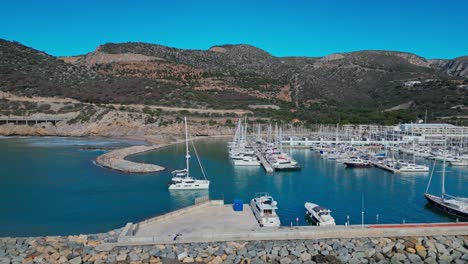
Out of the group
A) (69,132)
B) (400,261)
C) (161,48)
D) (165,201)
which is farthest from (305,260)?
(161,48)

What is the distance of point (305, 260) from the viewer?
16.5 metres

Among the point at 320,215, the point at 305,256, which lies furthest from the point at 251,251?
the point at 320,215

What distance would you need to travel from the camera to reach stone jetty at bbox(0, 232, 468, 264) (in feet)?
54.1

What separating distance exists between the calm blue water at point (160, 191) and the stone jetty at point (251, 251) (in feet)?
18.7

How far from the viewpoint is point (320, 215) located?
23406 mm

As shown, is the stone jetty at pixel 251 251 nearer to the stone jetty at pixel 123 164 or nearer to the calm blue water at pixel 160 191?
the calm blue water at pixel 160 191

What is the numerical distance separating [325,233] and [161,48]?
12373cm

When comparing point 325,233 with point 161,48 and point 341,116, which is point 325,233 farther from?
point 161,48

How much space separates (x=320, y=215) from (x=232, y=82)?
8903 centimetres

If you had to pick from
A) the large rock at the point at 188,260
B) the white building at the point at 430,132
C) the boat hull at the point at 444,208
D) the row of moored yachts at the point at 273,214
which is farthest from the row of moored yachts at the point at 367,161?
the large rock at the point at 188,260

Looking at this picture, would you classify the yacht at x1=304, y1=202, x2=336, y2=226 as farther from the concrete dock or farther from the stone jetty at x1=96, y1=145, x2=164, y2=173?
the stone jetty at x1=96, y1=145, x2=164, y2=173

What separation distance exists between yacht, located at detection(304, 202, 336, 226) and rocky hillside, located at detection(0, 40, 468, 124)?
63420mm

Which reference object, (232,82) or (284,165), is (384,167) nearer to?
(284,165)

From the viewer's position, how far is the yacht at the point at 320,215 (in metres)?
22.6
